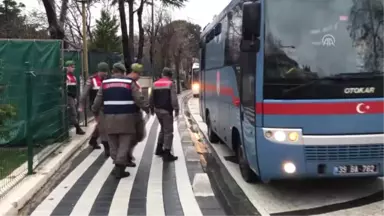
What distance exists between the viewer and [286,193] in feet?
24.9

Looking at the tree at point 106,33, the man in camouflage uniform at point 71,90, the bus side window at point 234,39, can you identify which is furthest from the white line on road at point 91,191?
the tree at point 106,33

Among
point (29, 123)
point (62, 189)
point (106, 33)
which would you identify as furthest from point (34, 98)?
point (106, 33)

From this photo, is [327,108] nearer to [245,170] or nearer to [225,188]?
[245,170]

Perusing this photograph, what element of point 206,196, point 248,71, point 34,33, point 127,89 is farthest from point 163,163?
point 34,33

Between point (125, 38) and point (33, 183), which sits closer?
point (33, 183)

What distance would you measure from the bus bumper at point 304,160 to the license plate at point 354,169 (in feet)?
0.06

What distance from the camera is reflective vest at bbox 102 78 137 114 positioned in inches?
340

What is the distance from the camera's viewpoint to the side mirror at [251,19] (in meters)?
6.78

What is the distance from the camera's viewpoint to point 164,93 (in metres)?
10.3

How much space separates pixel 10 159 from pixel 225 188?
4.25 metres

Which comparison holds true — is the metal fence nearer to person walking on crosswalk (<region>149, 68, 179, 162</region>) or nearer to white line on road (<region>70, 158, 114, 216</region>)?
white line on road (<region>70, 158, 114, 216</region>)

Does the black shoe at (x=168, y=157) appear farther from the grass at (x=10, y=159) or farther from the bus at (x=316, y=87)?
the bus at (x=316, y=87)

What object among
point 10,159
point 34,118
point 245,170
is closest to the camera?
point 245,170

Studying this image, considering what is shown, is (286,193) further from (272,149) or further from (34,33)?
(34,33)
